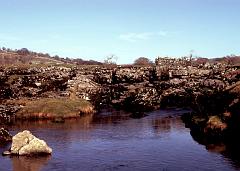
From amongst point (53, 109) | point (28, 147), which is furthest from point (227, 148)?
point (53, 109)

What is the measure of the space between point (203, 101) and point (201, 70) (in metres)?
50.2

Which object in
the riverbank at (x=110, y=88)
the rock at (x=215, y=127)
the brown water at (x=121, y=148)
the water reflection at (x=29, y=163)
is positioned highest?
the riverbank at (x=110, y=88)

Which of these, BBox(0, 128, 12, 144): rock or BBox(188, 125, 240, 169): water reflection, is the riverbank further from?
BBox(0, 128, 12, 144): rock

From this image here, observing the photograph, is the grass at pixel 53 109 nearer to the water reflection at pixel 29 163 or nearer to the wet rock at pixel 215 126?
the wet rock at pixel 215 126

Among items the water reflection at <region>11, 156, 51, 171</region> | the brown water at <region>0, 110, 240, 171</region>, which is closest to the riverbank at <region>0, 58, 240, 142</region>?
the brown water at <region>0, 110, 240, 171</region>

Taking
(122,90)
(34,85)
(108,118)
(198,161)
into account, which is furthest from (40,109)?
(198,161)

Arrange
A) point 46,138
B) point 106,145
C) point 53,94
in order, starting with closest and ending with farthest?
point 106,145 < point 46,138 < point 53,94

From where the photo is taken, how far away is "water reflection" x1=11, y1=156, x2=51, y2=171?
58.7 meters

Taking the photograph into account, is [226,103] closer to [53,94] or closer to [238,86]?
[238,86]

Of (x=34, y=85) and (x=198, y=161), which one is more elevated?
(x=34, y=85)

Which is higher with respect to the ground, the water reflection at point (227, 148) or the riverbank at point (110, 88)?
the riverbank at point (110, 88)

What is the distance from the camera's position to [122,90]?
136250mm

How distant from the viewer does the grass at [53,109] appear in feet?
344


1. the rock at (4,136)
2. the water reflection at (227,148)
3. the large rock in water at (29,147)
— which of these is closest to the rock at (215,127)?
the water reflection at (227,148)
